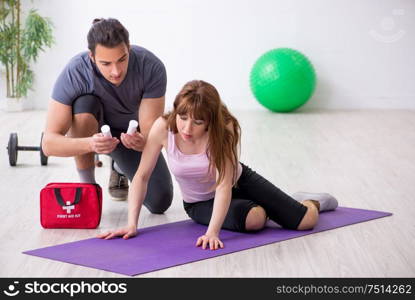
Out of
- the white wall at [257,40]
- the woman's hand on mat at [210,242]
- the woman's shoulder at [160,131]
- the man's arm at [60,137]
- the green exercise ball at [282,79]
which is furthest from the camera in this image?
the white wall at [257,40]

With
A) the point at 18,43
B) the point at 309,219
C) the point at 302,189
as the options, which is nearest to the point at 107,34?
the point at 309,219

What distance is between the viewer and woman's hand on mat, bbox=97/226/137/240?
110 inches

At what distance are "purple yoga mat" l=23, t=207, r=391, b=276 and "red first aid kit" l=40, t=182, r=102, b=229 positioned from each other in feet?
0.63

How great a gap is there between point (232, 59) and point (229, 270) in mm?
4606

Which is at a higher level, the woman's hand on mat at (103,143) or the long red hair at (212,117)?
the long red hair at (212,117)

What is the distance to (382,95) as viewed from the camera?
23.0 ft

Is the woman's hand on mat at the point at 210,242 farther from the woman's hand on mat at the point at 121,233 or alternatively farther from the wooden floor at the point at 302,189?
the woman's hand on mat at the point at 121,233

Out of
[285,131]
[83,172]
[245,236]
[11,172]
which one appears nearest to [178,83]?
[285,131]

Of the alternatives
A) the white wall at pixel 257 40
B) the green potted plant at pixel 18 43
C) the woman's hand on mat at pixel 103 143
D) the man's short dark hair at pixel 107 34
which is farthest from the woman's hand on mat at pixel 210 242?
the white wall at pixel 257 40

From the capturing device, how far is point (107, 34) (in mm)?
2748

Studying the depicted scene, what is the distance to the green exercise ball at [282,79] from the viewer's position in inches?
252

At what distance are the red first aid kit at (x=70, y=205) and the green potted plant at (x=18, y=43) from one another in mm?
3553

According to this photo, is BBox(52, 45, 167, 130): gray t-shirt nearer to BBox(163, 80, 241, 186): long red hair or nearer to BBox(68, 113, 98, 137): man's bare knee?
BBox(68, 113, 98, 137): man's bare knee

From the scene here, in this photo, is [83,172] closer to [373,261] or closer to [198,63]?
[373,261]
